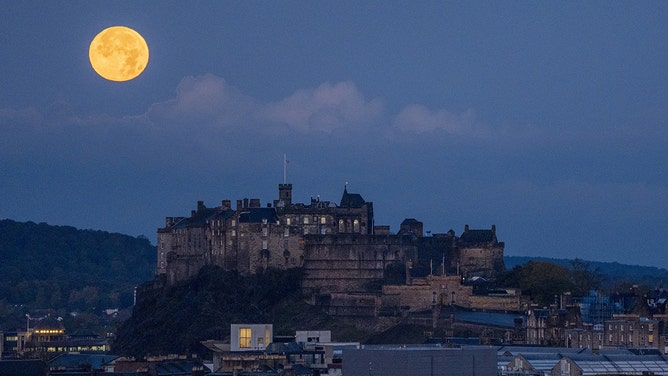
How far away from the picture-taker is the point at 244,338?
442ft

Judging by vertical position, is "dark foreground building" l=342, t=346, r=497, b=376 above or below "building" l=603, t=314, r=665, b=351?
below

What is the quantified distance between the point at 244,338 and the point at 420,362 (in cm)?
5580

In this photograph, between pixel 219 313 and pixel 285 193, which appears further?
pixel 285 193

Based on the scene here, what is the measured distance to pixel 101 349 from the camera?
6796 inches

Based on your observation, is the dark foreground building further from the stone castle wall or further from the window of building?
the stone castle wall

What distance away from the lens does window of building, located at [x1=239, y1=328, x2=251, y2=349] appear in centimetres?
13425

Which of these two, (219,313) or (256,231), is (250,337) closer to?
(219,313)

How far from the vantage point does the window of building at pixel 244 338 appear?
134250mm

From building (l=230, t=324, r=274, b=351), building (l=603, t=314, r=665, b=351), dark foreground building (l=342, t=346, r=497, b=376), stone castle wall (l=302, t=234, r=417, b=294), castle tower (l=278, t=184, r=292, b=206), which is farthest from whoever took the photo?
castle tower (l=278, t=184, r=292, b=206)

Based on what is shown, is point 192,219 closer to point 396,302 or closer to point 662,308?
point 396,302

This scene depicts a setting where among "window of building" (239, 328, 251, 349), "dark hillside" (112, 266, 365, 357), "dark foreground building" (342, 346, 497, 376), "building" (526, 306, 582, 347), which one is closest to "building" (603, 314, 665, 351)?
"building" (526, 306, 582, 347)

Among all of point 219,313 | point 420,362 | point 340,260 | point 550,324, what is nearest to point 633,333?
point 550,324

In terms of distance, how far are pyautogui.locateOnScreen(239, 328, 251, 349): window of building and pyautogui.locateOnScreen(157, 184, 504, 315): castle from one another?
980 inches

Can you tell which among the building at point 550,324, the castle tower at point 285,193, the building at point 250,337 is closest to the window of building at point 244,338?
the building at point 250,337
